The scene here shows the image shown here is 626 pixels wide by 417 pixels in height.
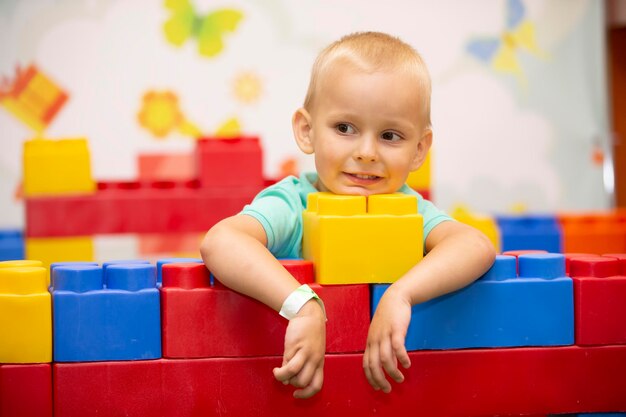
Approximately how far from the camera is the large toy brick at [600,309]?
1.05 metres

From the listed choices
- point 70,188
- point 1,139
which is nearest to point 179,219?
point 70,188

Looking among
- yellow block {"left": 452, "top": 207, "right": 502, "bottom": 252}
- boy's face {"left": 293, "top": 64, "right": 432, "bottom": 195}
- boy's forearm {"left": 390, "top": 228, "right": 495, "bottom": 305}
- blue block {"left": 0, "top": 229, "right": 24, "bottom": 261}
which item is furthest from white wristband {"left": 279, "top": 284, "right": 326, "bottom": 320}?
yellow block {"left": 452, "top": 207, "right": 502, "bottom": 252}

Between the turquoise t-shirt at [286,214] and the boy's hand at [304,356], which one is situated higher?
the turquoise t-shirt at [286,214]

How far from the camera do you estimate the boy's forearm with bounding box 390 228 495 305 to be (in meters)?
0.97

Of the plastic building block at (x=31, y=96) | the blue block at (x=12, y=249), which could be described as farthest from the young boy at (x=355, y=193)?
the plastic building block at (x=31, y=96)

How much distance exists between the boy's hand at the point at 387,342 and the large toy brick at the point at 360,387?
0.09 metres

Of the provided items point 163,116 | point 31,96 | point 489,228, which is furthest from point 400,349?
point 31,96

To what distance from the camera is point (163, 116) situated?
322 cm

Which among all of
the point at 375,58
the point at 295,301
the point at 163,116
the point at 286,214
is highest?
the point at 163,116

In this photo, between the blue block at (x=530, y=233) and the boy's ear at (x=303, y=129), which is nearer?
the boy's ear at (x=303, y=129)

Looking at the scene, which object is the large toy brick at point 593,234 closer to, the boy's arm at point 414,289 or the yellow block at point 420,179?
the yellow block at point 420,179

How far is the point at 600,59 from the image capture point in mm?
3459

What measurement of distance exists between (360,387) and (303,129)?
1.40 ft

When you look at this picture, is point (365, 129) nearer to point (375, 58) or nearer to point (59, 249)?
point (375, 58)
